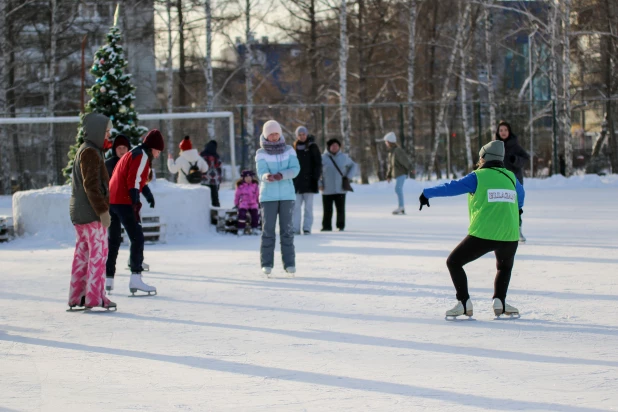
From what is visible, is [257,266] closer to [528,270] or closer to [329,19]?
[528,270]

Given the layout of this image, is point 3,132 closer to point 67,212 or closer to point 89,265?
point 67,212

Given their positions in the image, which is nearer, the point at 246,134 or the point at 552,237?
the point at 552,237

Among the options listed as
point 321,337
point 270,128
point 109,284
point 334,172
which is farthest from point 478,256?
point 334,172

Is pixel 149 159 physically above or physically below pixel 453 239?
above

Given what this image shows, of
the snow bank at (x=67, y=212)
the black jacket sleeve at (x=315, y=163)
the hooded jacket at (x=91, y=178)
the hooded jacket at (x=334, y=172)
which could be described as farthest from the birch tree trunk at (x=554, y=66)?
the hooded jacket at (x=91, y=178)

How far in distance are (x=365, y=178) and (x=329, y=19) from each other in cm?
761

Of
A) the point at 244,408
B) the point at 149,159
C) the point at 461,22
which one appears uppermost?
the point at 461,22

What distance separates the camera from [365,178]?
30.9 metres

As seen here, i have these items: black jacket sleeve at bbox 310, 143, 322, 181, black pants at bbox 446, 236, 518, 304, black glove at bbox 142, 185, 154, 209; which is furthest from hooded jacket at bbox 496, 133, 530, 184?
black pants at bbox 446, 236, 518, 304

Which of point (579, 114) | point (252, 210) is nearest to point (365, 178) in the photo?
point (579, 114)

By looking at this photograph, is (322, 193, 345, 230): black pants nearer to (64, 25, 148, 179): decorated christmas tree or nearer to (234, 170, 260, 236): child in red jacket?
(234, 170, 260, 236): child in red jacket

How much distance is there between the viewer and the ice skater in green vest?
751 cm

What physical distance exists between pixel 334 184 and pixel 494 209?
837cm

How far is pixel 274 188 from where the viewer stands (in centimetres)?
1050
